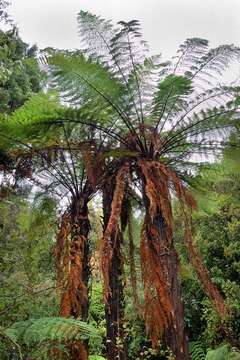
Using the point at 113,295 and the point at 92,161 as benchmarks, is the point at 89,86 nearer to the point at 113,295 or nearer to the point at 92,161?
the point at 92,161

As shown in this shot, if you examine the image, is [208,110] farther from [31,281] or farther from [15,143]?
[31,281]

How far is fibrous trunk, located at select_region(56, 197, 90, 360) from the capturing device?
4.52 metres

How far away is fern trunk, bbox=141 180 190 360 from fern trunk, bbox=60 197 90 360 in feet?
2.16

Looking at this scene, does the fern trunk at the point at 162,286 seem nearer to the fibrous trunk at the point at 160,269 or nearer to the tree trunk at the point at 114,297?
the fibrous trunk at the point at 160,269

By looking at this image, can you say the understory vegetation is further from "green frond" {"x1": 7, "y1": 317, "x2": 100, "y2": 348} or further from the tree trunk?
"green frond" {"x1": 7, "y1": 317, "x2": 100, "y2": 348}

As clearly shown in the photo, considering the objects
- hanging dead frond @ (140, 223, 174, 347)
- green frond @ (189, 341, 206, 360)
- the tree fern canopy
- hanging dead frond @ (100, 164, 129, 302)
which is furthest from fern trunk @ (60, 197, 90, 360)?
green frond @ (189, 341, 206, 360)

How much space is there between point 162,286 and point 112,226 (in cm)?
66

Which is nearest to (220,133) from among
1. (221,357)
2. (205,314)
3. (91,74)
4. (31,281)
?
(91,74)

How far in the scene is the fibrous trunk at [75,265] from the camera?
14.8 feet

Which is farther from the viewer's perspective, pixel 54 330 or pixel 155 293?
pixel 155 293

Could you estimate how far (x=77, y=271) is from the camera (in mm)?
4590

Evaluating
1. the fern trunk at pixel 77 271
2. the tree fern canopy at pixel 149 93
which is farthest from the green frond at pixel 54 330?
the tree fern canopy at pixel 149 93

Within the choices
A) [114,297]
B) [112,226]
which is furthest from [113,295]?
[112,226]

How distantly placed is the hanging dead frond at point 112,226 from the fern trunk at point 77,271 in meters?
0.37
